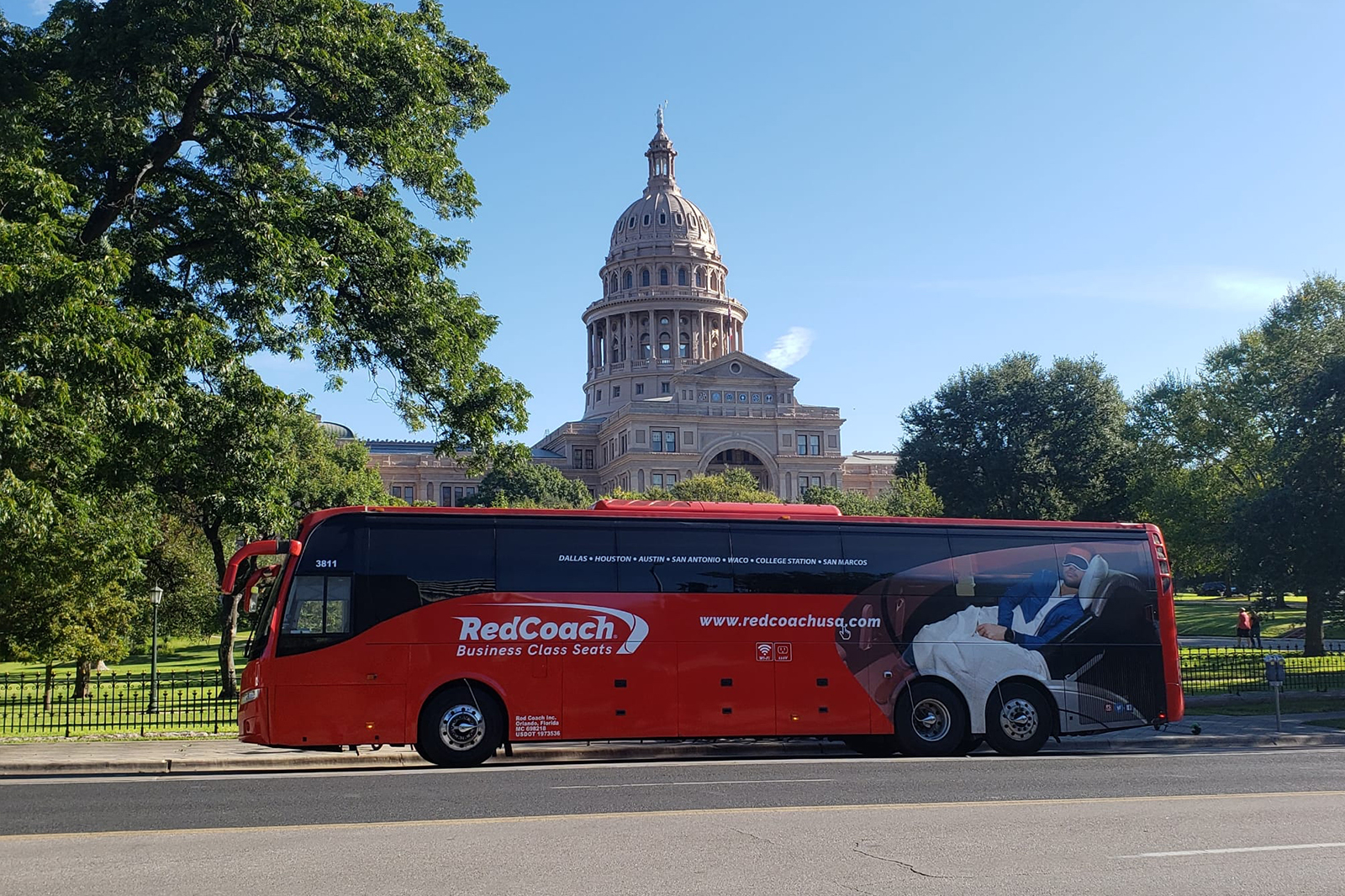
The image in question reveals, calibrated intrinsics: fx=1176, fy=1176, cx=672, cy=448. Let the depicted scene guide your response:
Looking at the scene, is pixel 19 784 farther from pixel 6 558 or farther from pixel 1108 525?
pixel 1108 525

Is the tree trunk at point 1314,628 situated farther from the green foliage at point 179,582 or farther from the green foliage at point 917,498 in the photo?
the green foliage at point 179,582

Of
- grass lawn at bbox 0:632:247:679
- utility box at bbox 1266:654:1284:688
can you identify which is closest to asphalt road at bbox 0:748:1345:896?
utility box at bbox 1266:654:1284:688

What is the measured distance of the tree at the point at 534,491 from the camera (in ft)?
344

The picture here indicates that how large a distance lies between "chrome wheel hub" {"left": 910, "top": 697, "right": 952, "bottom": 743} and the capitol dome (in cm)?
13877

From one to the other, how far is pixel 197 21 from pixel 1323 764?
20790 mm

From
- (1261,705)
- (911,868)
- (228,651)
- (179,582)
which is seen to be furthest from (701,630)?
(179,582)

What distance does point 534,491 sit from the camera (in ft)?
354

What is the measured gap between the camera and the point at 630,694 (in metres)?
17.9

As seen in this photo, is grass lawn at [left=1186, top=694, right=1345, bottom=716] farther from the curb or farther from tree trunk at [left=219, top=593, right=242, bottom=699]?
tree trunk at [left=219, top=593, right=242, bottom=699]

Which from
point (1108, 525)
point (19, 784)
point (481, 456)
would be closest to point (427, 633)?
point (19, 784)

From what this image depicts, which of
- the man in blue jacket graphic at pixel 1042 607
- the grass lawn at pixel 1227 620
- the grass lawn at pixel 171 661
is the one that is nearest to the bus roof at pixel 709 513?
the man in blue jacket graphic at pixel 1042 607

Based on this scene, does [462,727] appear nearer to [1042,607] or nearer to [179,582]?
[1042,607]

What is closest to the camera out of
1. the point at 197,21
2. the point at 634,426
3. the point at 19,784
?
the point at 19,784

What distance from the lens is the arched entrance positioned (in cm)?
13088
